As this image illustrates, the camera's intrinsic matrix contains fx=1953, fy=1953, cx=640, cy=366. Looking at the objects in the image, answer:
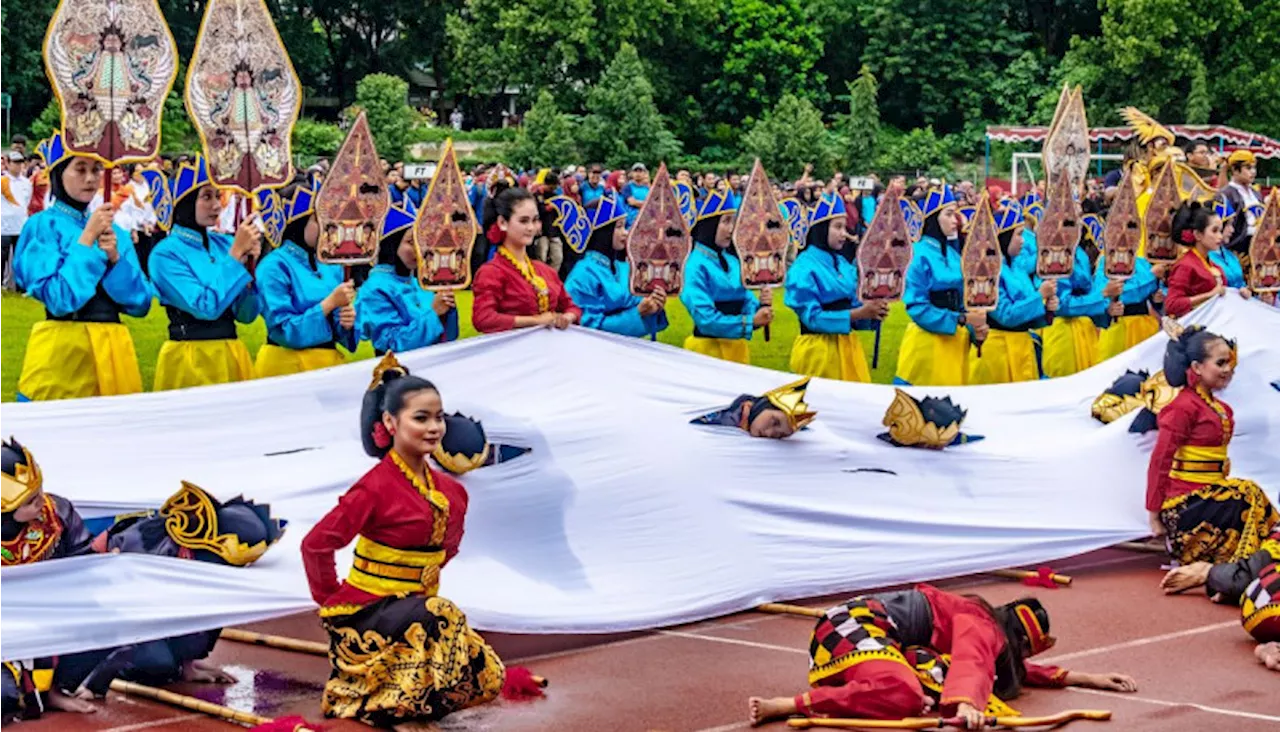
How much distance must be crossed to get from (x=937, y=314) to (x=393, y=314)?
360 centimetres

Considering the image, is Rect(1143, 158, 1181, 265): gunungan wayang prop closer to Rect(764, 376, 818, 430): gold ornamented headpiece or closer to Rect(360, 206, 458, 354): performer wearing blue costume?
Rect(764, 376, 818, 430): gold ornamented headpiece

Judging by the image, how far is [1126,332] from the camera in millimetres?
13531

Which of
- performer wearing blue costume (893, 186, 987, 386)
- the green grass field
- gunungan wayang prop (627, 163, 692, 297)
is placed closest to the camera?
gunungan wayang prop (627, 163, 692, 297)

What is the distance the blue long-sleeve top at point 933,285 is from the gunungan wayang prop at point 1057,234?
93 centimetres

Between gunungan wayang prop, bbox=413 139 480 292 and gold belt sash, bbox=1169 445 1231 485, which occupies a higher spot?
gunungan wayang prop, bbox=413 139 480 292

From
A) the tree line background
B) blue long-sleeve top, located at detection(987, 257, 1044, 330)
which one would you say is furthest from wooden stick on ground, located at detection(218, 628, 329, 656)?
the tree line background

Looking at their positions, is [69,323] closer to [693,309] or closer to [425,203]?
[425,203]

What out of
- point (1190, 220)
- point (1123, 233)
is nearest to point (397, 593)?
point (1190, 220)

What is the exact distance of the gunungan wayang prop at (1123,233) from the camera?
1276 cm

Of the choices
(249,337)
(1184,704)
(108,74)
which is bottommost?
(249,337)

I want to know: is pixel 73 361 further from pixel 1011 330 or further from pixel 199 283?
pixel 1011 330

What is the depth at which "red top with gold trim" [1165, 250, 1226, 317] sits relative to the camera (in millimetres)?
11094

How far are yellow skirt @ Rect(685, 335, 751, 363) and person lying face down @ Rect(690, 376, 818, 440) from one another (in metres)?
2.52

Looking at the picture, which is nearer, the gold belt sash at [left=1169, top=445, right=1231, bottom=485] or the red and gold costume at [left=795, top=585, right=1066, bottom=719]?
the red and gold costume at [left=795, top=585, right=1066, bottom=719]
